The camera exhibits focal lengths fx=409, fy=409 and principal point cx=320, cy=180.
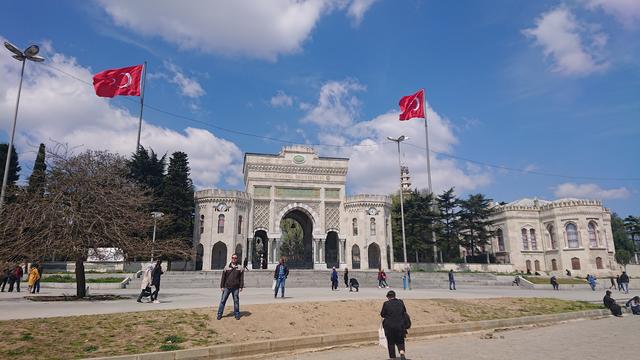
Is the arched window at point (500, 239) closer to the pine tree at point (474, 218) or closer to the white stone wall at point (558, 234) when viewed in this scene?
the white stone wall at point (558, 234)

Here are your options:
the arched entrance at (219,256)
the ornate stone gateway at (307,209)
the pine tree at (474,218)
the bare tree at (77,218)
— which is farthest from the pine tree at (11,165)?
the pine tree at (474,218)

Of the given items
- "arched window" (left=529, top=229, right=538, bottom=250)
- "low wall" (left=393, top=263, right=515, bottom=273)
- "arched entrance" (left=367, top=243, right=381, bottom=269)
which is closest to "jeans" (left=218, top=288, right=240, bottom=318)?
"low wall" (left=393, top=263, right=515, bottom=273)

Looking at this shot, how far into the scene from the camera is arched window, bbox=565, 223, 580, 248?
51250 mm

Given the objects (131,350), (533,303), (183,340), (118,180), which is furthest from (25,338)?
(533,303)

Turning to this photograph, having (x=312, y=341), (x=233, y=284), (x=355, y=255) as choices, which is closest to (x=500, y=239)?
(x=355, y=255)

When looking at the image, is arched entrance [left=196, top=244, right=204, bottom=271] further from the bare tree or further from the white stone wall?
the white stone wall

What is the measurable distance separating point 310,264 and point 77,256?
3404 centimetres

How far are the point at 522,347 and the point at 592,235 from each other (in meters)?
49.7

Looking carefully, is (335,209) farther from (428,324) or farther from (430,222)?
(428,324)

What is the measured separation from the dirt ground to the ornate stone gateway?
103 ft

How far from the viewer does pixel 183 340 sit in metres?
9.66

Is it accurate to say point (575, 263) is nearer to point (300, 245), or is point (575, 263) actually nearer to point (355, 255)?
point (355, 255)

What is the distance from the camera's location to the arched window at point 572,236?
51.2 metres

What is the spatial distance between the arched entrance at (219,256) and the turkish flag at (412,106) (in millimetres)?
23008
